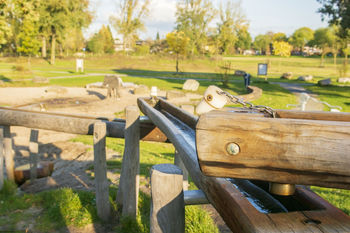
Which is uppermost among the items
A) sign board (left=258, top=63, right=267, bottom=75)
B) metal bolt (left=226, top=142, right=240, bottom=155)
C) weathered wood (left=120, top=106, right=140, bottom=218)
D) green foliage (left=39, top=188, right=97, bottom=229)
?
sign board (left=258, top=63, right=267, bottom=75)

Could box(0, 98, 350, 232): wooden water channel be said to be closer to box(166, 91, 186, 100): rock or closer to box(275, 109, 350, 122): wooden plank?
box(275, 109, 350, 122): wooden plank

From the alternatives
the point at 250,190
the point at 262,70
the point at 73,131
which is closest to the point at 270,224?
the point at 250,190

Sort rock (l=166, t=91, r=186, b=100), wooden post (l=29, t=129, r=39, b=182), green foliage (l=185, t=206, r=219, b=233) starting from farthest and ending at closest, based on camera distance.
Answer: rock (l=166, t=91, r=186, b=100)
wooden post (l=29, t=129, r=39, b=182)
green foliage (l=185, t=206, r=219, b=233)

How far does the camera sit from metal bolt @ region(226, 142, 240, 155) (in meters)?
1.02

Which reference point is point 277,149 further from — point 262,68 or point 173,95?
point 262,68

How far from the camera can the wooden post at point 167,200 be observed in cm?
165

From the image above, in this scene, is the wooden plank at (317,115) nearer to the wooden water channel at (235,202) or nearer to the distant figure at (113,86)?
the wooden water channel at (235,202)

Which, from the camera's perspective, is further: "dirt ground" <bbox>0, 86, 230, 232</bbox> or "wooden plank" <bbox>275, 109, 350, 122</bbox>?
"dirt ground" <bbox>0, 86, 230, 232</bbox>

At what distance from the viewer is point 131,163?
3824 mm

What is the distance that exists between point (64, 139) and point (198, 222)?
5862 millimetres

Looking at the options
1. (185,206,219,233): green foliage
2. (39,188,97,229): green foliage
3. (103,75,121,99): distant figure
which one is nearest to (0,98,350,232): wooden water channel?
(185,206,219,233): green foliage

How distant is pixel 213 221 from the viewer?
3.45 metres

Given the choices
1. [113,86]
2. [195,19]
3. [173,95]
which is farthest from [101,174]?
[195,19]

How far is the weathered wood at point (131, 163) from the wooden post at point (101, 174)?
0.27 meters
